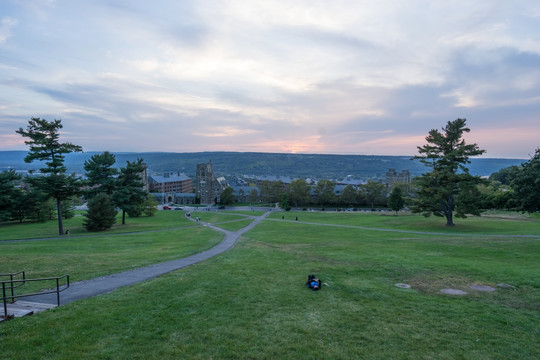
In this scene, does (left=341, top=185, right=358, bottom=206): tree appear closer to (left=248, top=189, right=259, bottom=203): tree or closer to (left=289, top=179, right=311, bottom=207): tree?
(left=289, top=179, right=311, bottom=207): tree

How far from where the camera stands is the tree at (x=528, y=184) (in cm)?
2242

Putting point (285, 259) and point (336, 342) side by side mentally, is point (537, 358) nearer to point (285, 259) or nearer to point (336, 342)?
point (336, 342)

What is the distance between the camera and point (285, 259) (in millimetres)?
19625

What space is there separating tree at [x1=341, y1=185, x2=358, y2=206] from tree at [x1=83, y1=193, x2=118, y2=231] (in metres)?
71.4

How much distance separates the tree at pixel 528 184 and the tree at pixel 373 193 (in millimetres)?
72488

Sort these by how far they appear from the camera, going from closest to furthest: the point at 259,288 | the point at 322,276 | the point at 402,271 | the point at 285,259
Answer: the point at 259,288 → the point at 322,276 → the point at 402,271 → the point at 285,259

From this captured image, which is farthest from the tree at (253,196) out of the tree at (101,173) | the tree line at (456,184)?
the tree at (101,173)

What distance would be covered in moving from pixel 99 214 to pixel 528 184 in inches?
1873

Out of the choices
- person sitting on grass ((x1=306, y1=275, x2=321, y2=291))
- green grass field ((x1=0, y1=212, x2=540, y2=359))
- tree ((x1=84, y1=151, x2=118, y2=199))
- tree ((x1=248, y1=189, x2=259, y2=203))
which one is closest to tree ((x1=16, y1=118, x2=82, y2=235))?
tree ((x1=84, y1=151, x2=118, y2=199))

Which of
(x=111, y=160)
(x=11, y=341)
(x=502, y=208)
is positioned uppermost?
(x=111, y=160)

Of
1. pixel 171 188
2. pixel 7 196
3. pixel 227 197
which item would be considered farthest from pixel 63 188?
pixel 171 188

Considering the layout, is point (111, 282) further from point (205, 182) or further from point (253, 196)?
point (205, 182)

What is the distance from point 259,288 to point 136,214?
5868cm

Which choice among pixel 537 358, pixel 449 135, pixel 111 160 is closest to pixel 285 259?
pixel 537 358
